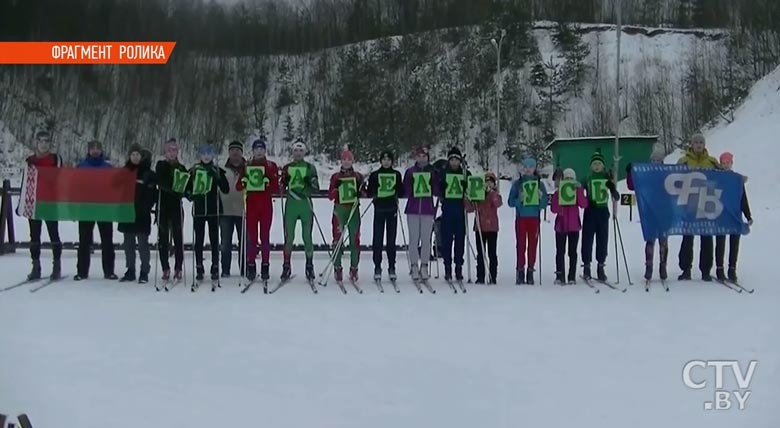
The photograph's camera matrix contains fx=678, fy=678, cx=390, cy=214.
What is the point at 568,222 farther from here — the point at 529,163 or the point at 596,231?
Answer: the point at 529,163

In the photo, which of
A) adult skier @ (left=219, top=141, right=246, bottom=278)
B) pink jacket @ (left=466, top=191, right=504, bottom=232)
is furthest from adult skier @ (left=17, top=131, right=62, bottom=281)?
pink jacket @ (left=466, top=191, right=504, bottom=232)

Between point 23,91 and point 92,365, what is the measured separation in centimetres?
2537

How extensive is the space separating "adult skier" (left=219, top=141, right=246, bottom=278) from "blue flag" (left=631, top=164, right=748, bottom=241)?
528cm

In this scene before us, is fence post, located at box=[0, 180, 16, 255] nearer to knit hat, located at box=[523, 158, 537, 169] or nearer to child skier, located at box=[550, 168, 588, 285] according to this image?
knit hat, located at box=[523, 158, 537, 169]

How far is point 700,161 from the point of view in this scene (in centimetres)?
912

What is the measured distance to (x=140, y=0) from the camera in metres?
35.1

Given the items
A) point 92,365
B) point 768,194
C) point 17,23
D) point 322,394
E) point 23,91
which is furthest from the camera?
point 23,91

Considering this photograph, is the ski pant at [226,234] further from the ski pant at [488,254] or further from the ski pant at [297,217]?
the ski pant at [488,254]

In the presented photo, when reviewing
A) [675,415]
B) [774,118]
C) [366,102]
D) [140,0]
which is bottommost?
[675,415]

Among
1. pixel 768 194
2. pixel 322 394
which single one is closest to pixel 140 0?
pixel 768 194

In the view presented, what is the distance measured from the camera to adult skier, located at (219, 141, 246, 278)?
8945mm

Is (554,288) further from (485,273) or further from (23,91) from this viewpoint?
(23,91)

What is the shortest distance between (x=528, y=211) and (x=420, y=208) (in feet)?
4.75

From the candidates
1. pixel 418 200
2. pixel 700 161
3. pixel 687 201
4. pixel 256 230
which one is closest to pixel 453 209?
pixel 418 200
